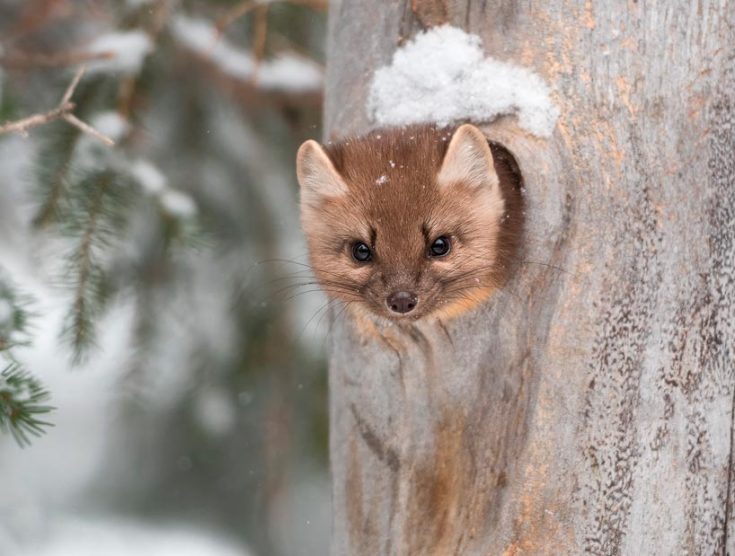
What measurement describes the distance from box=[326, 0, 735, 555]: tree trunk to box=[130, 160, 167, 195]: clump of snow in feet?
4.53

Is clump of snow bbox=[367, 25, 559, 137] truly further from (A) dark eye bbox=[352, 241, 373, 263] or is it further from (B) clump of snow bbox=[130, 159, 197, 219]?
(B) clump of snow bbox=[130, 159, 197, 219]

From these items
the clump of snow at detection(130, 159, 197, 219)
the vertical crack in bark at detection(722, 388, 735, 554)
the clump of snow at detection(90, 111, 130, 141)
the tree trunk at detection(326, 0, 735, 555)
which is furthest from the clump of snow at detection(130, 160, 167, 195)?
the vertical crack in bark at detection(722, 388, 735, 554)

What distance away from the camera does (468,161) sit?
7.91 feet

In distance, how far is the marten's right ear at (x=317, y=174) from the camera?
247 cm

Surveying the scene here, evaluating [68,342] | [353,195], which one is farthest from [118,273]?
[353,195]

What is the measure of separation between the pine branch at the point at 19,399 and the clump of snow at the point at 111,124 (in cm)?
137

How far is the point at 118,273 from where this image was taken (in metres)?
3.75

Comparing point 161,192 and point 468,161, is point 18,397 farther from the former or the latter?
point 161,192

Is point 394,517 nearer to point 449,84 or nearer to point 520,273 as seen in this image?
point 520,273

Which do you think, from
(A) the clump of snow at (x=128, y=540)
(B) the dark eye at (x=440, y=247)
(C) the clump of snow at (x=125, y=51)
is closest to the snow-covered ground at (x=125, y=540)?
(A) the clump of snow at (x=128, y=540)

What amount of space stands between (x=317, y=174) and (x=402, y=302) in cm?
43

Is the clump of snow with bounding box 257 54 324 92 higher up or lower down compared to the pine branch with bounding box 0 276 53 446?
higher up

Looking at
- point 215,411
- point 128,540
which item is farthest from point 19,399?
point 128,540

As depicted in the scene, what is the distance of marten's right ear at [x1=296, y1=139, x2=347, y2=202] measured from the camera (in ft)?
8.11
